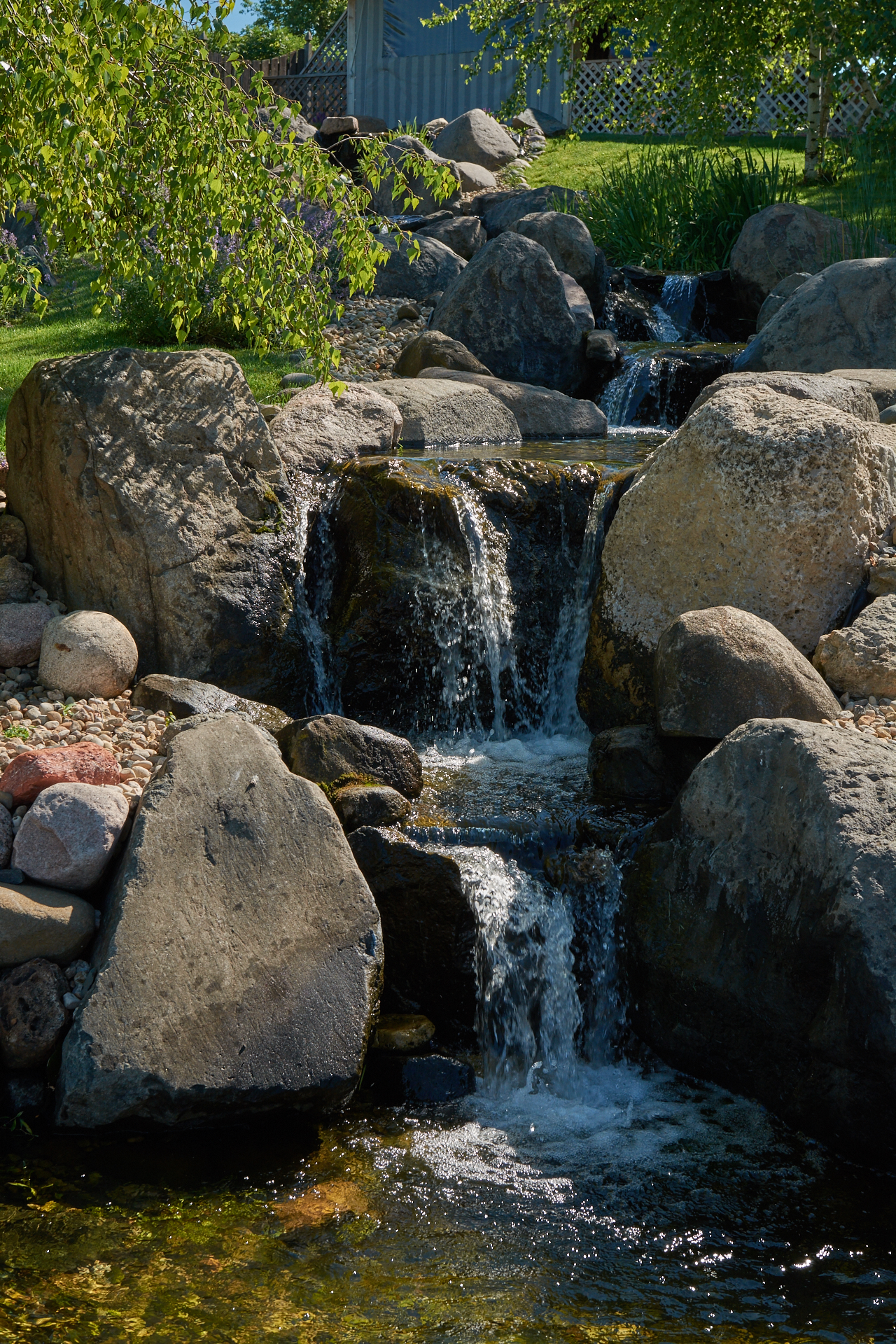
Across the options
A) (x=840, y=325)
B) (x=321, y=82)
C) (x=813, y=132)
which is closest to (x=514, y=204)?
(x=813, y=132)

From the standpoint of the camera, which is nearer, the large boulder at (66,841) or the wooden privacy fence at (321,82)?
the large boulder at (66,841)

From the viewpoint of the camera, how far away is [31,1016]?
3.90 m

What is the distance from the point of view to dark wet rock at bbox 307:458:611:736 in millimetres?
6453

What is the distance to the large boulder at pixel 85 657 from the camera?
5.55 meters

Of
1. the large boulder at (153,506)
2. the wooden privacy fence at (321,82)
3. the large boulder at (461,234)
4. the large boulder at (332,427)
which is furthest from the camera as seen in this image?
the wooden privacy fence at (321,82)

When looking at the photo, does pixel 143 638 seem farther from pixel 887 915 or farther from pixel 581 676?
pixel 887 915

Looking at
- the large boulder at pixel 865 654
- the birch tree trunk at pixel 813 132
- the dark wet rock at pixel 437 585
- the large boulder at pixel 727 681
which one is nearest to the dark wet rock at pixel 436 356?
the dark wet rock at pixel 437 585

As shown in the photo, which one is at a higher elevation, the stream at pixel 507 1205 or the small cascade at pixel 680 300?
the small cascade at pixel 680 300

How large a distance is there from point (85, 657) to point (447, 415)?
3901 mm

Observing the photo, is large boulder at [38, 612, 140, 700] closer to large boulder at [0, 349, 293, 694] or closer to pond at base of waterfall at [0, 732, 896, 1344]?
large boulder at [0, 349, 293, 694]

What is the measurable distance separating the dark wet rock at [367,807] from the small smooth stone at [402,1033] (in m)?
0.79

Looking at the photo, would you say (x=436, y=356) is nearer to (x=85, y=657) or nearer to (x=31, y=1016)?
(x=85, y=657)

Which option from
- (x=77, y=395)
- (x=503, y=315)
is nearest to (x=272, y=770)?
(x=77, y=395)

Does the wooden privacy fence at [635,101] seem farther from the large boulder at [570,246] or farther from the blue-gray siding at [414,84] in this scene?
the large boulder at [570,246]
